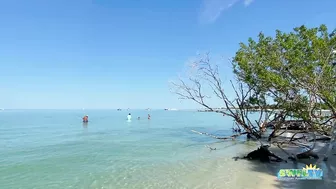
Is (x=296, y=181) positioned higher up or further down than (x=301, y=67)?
further down

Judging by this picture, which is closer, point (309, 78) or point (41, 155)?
point (309, 78)

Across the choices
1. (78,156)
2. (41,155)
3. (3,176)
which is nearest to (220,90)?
(78,156)

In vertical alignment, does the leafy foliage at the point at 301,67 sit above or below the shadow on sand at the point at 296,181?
above

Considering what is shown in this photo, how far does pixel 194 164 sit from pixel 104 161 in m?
5.12

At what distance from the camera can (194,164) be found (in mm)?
12867

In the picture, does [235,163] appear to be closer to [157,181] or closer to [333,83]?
[157,181]

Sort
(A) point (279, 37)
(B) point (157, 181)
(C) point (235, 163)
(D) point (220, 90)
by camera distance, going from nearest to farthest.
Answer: (B) point (157, 181) < (C) point (235, 163) < (A) point (279, 37) < (D) point (220, 90)

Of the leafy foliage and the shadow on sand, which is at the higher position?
the leafy foliage

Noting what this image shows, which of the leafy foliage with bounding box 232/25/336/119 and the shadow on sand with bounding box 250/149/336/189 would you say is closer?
the shadow on sand with bounding box 250/149/336/189

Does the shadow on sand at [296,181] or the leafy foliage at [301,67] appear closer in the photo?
the shadow on sand at [296,181]

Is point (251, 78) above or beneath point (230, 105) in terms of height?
above

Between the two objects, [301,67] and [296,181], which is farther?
[301,67]

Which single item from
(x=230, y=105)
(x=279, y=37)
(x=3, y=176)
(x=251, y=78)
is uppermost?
(x=279, y=37)

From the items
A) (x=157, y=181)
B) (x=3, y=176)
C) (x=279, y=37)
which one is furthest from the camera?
(x=279, y=37)
